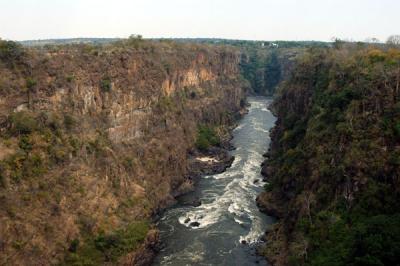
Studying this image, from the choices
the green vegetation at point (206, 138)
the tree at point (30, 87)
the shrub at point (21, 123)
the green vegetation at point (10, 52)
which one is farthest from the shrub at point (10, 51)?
the green vegetation at point (206, 138)

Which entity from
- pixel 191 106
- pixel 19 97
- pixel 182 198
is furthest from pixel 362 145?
pixel 191 106

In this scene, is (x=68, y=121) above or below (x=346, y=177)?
above

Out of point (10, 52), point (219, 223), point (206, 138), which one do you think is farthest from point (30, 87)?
point (206, 138)

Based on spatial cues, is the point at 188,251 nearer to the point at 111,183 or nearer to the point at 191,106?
the point at 111,183

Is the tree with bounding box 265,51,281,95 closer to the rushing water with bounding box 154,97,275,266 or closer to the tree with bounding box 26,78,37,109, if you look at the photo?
the rushing water with bounding box 154,97,275,266

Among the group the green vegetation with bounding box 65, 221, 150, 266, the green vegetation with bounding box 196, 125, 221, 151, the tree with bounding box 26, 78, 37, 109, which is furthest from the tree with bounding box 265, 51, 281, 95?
the green vegetation with bounding box 65, 221, 150, 266

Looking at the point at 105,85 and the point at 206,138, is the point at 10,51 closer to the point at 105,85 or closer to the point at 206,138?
the point at 105,85
